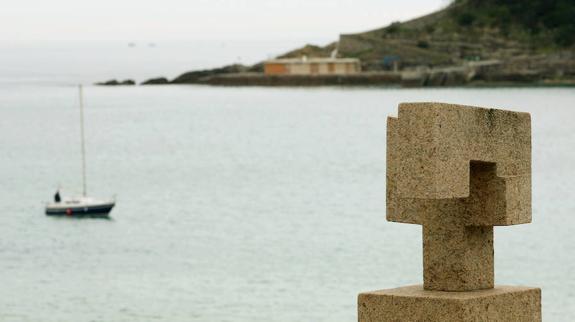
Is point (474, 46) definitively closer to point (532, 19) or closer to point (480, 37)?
point (480, 37)

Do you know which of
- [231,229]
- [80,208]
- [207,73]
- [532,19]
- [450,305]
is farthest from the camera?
[207,73]

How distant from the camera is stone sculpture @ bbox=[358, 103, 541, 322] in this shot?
4699 millimetres

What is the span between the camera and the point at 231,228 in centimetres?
4812

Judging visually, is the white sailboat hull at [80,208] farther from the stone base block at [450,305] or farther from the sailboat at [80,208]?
the stone base block at [450,305]

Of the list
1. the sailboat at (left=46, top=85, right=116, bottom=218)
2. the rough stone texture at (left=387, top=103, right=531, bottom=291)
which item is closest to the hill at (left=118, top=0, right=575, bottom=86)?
the sailboat at (left=46, top=85, right=116, bottom=218)

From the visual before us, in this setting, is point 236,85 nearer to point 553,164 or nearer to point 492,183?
point 553,164

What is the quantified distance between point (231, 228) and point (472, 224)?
142ft

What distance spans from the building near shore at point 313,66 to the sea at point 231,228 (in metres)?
45.7

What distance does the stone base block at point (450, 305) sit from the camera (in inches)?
185

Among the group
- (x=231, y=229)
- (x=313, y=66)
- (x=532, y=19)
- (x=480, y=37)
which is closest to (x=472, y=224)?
(x=231, y=229)

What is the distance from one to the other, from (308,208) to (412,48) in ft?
373

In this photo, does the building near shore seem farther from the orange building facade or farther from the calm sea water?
the calm sea water

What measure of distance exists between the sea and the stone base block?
73.0 ft

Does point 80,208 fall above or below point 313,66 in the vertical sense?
below
